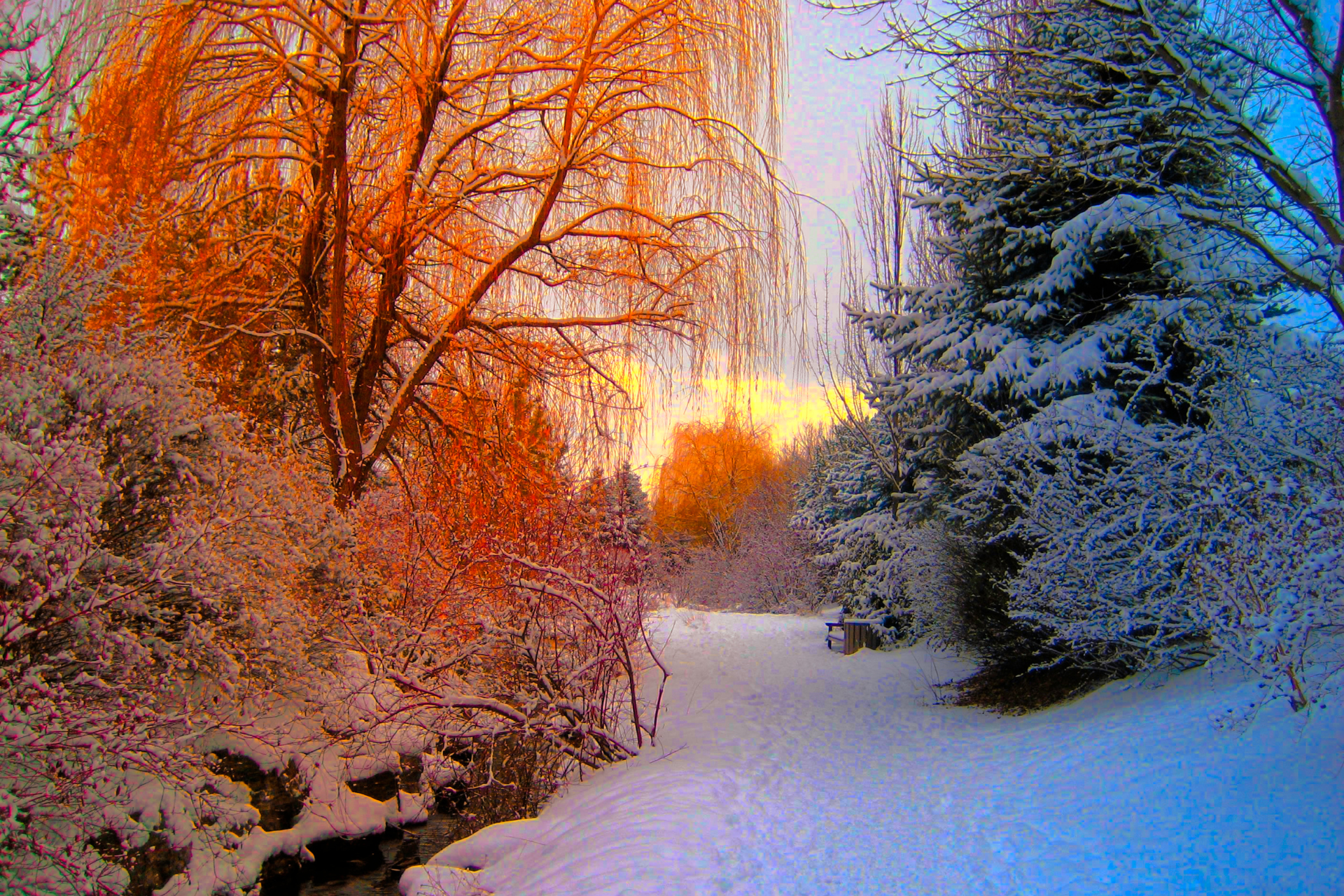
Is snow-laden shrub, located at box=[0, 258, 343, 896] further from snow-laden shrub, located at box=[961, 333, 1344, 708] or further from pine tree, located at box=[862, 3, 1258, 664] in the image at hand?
pine tree, located at box=[862, 3, 1258, 664]

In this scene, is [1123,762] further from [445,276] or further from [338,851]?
[445,276]

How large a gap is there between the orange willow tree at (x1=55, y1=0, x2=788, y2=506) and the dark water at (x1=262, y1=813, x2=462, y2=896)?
9.10 ft

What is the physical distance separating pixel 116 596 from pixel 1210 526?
6164 millimetres

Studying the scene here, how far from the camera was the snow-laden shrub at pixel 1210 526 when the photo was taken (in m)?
3.99

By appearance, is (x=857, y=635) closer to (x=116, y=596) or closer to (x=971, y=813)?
(x=971, y=813)

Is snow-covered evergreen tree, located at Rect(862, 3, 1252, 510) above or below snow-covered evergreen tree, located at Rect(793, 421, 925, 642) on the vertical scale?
above

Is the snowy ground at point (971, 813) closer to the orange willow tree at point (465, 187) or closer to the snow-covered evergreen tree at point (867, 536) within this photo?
the orange willow tree at point (465, 187)

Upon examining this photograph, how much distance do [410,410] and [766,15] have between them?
4737 mm

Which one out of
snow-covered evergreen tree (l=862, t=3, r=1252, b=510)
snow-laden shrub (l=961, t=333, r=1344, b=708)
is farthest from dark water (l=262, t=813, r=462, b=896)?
snow-covered evergreen tree (l=862, t=3, r=1252, b=510)

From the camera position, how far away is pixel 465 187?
6094 mm

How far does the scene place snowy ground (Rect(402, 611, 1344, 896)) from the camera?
3672 millimetres

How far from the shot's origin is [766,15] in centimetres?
623

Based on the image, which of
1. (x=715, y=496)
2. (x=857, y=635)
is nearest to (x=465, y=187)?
(x=857, y=635)

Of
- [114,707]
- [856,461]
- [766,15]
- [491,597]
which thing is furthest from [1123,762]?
[856,461]
